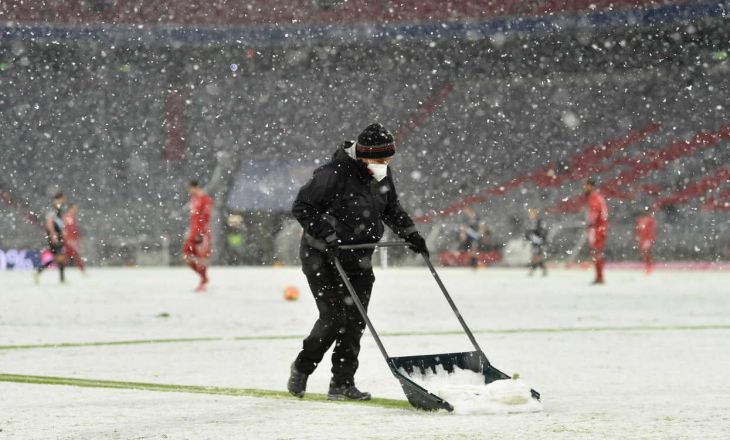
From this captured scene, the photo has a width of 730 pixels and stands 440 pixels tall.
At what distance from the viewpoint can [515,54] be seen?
3331 centimetres

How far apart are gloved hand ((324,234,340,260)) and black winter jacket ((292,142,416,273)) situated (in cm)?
11

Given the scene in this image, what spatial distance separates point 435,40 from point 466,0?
5.00 feet

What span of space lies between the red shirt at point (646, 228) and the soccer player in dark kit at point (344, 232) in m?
22.0

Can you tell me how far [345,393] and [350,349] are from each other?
0.24m

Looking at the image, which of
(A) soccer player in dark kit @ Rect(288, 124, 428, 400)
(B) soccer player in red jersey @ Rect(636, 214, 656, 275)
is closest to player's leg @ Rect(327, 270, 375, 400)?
(A) soccer player in dark kit @ Rect(288, 124, 428, 400)

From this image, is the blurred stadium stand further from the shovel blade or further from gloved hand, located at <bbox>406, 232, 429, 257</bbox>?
the shovel blade

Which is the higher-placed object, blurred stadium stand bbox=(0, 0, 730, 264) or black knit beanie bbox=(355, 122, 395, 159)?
blurred stadium stand bbox=(0, 0, 730, 264)

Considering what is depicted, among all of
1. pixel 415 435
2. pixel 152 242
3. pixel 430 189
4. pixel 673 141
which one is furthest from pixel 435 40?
pixel 415 435

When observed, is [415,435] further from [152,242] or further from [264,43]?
[264,43]

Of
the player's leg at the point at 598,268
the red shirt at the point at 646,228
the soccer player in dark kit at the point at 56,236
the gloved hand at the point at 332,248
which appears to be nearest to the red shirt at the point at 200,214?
the soccer player in dark kit at the point at 56,236

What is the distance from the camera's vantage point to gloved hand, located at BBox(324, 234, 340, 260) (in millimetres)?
6008

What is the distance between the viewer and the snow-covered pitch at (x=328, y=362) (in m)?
5.23

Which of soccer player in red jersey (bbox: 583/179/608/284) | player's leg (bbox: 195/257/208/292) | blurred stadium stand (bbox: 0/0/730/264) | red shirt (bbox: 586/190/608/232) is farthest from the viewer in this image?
blurred stadium stand (bbox: 0/0/730/264)

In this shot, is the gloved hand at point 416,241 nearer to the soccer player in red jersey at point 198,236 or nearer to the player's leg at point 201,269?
the soccer player in red jersey at point 198,236
